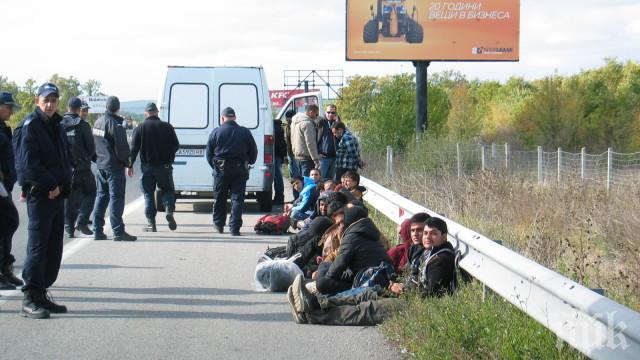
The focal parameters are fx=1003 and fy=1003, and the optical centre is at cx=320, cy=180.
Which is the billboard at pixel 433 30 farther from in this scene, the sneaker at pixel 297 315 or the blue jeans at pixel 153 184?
the sneaker at pixel 297 315

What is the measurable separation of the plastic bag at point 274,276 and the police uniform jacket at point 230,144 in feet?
16.2

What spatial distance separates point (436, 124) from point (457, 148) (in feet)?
33.9

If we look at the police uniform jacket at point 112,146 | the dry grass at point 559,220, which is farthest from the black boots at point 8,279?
the dry grass at point 559,220

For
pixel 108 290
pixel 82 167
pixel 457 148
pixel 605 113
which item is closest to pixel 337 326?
pixel 108 290

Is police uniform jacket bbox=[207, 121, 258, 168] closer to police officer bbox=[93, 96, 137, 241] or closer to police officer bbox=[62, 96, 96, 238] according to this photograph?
police officer bbox=[93, 96, 137, 241]

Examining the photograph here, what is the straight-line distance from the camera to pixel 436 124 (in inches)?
1324

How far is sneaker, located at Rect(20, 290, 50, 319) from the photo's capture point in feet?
25.3

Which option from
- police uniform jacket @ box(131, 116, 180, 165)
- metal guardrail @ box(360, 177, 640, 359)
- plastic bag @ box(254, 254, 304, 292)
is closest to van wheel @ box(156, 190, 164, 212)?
police uniform jacket @ box(131, 116, 180, 165)

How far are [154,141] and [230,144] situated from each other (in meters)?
1.05

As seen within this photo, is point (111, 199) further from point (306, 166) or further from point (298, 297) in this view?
point (298, 297)

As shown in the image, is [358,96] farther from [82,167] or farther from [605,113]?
[82,167]

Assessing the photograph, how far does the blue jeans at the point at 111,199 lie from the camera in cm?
1283

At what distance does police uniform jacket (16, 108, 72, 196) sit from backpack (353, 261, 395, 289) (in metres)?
2.47

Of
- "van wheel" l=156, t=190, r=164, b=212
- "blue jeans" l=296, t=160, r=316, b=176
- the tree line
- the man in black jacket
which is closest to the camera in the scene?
"van wheel" l=156, t=190, r=164, b=212
